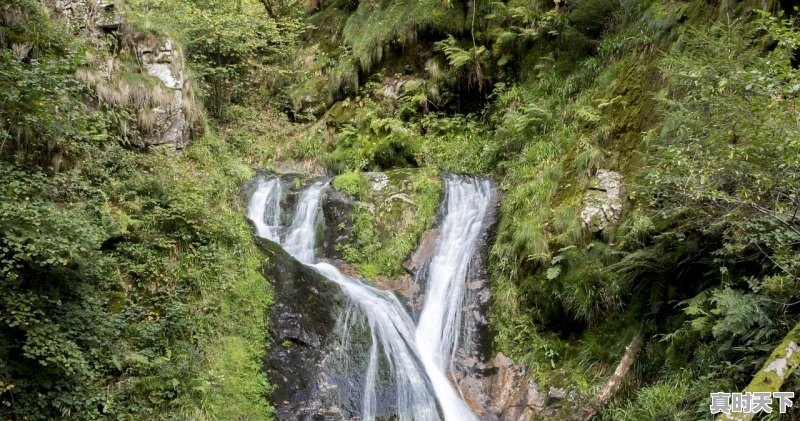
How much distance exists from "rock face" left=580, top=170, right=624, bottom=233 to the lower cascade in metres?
2.32

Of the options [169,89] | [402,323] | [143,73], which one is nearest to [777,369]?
[402,323]

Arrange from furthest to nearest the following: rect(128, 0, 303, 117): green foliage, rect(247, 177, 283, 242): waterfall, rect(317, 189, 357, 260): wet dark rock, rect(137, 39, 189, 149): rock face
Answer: rect(128, 0, 303, 117): green foliage → rect(247, 177, 283, 242): waterfall → rect(317, 189, 357, 260): wet dark rock → rect(137, 39, 189, 149): rock face

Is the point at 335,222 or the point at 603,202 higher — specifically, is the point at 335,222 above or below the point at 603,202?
below

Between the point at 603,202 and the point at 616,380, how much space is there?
8.05 feet

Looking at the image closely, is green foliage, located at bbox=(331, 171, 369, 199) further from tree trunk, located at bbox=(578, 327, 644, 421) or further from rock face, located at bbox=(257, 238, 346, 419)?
tree trunk, located at bbox=(578, 327, 644, 421)

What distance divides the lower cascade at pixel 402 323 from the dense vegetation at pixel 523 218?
0.61 metres

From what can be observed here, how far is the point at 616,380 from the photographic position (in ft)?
17.4

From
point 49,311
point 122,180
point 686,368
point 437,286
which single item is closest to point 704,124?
point 686,368

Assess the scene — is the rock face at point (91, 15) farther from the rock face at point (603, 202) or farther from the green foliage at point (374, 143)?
the rock face at point (603, 202)

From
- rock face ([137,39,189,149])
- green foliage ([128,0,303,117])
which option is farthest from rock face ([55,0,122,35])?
rock face ([137,39,189,149])

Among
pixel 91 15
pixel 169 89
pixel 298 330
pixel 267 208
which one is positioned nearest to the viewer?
pixel 298 330

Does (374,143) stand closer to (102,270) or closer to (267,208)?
(267,208)

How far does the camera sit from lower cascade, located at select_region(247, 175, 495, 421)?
644cm

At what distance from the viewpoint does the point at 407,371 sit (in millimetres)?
6812
